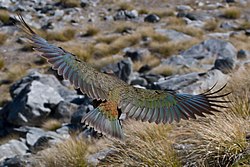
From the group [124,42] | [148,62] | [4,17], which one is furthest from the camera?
[4,17]

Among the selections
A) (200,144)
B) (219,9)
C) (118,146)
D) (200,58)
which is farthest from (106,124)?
(219,9)

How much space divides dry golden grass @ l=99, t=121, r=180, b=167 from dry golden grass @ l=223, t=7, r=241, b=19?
13.2 metres

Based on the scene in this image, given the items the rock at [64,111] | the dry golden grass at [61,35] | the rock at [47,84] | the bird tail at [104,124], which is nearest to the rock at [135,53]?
the dry golden grass at [61,35]

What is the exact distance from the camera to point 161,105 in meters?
3.09

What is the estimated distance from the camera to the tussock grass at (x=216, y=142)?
384cm

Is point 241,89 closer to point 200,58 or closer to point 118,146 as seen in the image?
point 118,146

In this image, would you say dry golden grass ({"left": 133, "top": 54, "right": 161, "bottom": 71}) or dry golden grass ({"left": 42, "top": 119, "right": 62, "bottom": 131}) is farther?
dry golden grass ({"left": 133, "top": 54, "right": 161, "bottom": 71})

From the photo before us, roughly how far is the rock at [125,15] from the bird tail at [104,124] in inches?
605

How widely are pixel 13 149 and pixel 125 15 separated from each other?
1140 cm

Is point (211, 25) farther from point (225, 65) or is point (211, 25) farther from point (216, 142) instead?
point (216, 142)

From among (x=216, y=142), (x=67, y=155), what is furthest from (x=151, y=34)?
(x=216, y=142)

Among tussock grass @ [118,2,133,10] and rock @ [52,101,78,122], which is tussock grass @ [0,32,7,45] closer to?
tussock grass @ [118,2,133,10]

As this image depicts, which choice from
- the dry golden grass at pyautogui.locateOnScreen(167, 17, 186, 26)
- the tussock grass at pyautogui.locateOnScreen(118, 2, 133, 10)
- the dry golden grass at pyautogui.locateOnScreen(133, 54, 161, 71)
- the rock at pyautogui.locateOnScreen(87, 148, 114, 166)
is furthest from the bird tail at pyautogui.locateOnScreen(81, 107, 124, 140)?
the tussock grass at pyautogui.locateOnScreen(118, 2, 133, 10)

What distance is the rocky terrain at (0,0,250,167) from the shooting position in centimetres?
426
